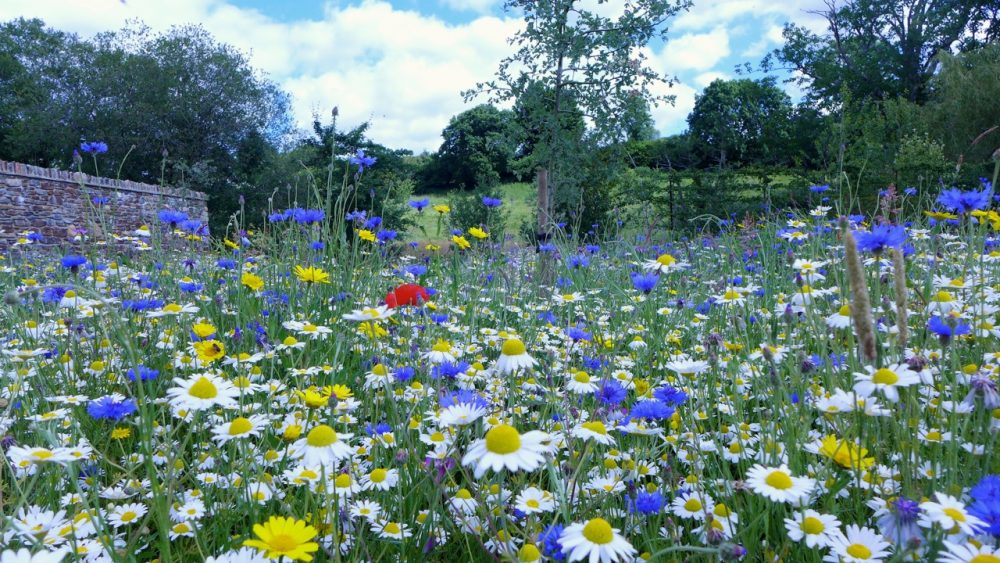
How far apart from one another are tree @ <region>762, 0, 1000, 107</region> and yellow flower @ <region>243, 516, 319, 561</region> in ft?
92.8

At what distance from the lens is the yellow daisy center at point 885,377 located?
3.23 ft

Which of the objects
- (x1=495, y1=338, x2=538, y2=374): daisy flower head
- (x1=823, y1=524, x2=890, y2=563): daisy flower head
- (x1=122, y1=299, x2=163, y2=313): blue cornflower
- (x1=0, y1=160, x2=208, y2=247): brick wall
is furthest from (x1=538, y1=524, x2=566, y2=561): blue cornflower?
(x1=0, y1=160, x2=208, y2=247): brick wall

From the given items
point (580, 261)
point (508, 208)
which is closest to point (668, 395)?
point (580, 261)

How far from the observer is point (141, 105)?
19.0 m

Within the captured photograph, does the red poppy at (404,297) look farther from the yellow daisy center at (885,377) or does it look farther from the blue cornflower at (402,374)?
the yellow daisy center at (885,377)

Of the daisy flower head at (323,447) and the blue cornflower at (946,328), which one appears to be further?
the blue cornflower at (946,328)

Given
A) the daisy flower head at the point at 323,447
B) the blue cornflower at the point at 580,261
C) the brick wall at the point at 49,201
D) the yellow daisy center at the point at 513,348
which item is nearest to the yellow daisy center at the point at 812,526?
the yellow daisy center at the point at 513,348

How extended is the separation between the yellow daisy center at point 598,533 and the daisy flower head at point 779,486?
242 mm

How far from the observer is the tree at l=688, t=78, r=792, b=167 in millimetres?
27344

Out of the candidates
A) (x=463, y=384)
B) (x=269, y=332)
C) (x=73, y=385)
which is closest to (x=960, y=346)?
(x=463, y=384)

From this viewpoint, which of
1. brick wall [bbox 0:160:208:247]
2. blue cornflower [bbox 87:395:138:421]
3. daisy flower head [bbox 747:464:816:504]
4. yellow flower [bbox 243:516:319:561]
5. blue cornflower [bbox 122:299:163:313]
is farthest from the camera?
brick wall [bbox 0:160:208:247]

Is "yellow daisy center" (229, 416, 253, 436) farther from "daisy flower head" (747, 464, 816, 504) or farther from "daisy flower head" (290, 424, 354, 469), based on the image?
"daisy flower head" (747, 464, 816, 504)

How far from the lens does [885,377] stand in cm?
99

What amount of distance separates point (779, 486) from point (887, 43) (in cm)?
3151
